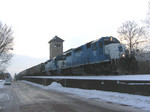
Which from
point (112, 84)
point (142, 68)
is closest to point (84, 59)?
point (112, 84)

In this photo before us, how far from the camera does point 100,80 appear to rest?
13.7m

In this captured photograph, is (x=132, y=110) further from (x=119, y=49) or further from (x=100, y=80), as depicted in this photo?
(x=119, y=49)

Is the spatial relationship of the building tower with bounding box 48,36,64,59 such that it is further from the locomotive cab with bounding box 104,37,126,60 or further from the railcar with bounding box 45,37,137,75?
the locomotive cab with bounding box 104,37,126,60

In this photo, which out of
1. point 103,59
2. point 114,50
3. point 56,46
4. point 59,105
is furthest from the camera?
point 56,46

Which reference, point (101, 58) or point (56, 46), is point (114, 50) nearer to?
point (101, 58)

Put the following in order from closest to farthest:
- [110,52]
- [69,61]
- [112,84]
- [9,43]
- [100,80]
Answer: [112,84] → [100,80] → [110,52] → [69,61] → [9,43]

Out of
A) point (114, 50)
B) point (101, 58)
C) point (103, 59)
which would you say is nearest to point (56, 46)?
point (101, 58)

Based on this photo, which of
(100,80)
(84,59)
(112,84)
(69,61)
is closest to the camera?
(112,84)

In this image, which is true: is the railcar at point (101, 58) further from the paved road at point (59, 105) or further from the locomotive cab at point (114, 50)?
the paved road at point (59, 105)

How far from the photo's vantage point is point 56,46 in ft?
291

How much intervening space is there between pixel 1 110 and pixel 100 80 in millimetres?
7950

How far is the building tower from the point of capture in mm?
87000

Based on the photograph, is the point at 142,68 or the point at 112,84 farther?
the point at 142,68

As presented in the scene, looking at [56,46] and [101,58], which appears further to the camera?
[56,46]
